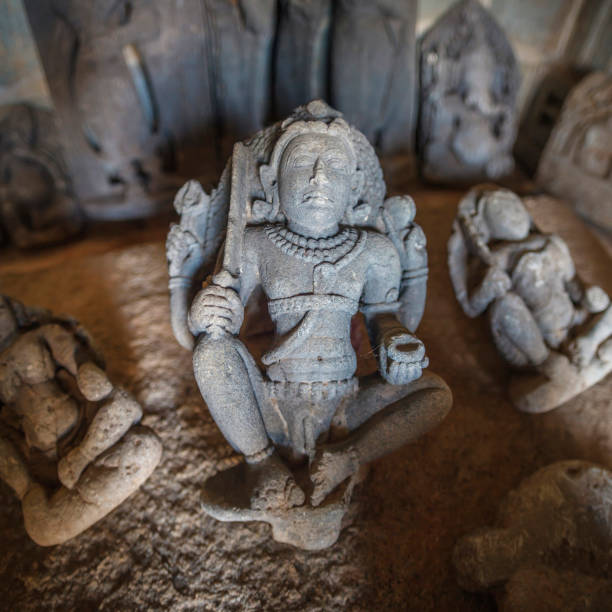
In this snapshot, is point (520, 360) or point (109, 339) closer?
point (520, 360)

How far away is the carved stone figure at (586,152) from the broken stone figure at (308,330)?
2.61 metres

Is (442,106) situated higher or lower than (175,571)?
higher

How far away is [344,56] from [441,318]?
252cm

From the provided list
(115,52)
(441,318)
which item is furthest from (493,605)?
(115,52)

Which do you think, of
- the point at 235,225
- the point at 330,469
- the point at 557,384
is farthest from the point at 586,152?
the point at 330,469

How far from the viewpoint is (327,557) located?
2.13m

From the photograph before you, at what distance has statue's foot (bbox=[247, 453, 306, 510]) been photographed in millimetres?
1941

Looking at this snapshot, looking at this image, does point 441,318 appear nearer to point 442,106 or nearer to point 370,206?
point 370,206

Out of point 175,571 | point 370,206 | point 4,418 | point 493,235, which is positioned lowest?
point 175,571

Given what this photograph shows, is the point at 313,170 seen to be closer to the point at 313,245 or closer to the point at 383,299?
the point at 313,245

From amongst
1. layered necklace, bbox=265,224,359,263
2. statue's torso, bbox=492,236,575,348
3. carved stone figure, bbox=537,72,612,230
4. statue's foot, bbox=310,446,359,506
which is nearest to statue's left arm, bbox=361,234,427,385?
layered necklace, bbox=265,224,359,263

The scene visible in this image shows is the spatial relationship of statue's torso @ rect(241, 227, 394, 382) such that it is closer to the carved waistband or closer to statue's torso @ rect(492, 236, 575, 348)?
the carved waistband

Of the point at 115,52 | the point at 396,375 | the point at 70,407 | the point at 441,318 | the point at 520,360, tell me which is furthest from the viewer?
the point at 115,52

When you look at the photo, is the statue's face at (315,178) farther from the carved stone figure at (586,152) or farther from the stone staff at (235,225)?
the carved stone figure at (586,152)
